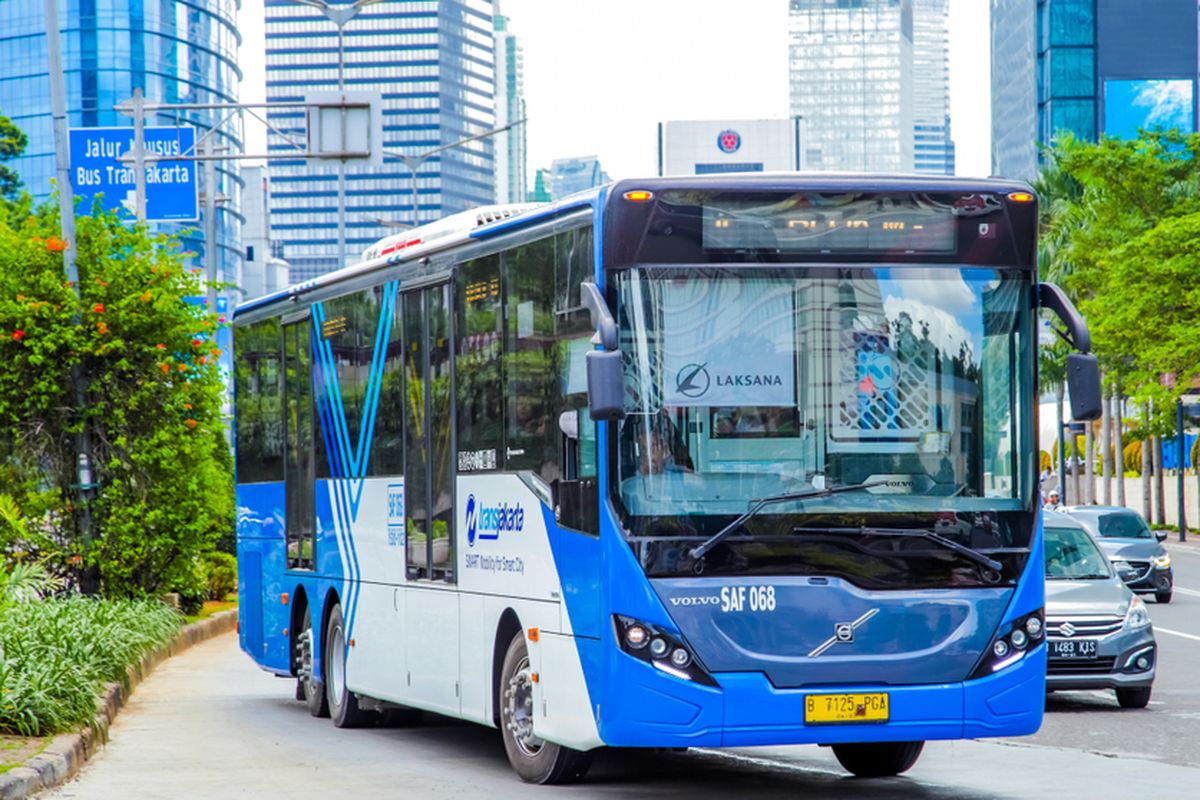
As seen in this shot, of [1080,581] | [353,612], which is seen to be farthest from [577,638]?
[1080,581]

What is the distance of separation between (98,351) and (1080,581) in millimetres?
10991

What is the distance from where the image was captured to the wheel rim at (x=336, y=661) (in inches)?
620

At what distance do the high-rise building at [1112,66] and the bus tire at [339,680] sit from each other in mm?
91099

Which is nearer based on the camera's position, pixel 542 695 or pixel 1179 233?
pixel 542 695

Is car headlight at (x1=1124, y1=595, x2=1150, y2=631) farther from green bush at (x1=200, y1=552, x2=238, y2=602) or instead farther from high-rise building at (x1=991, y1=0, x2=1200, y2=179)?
high-rise building at (x1=991, y1=0, x2=1200, y2=179)

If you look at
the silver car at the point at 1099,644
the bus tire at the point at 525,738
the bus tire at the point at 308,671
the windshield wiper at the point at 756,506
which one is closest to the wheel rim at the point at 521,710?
the bus tire at the point at 525,738

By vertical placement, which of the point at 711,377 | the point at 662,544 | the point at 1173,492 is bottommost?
the point at 1173,492

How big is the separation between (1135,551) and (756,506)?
22.0 m

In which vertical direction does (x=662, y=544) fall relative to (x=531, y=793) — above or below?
above

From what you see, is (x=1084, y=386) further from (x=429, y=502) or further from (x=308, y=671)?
(x=308, y=671)

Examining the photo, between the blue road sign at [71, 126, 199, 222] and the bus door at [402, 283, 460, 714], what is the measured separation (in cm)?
2088

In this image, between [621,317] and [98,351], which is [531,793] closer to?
[621,317]

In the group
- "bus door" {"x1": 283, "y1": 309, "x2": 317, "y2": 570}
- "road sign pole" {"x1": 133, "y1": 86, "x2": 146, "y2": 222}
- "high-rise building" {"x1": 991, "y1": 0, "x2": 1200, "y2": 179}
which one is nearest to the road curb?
"bus door" {"x1": 283, "y1": 309, "x2": 317, "y2": 570}

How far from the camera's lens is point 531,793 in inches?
441
